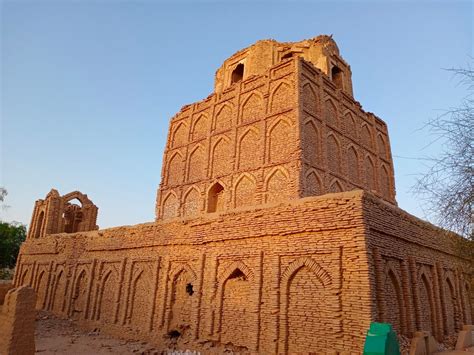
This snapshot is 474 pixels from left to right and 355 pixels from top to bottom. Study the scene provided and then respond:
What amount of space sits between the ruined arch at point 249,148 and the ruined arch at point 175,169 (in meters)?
4.50

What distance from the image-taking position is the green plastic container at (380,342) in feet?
17.4

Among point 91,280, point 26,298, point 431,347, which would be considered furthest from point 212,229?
point 91,280

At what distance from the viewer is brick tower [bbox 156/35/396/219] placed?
15.9m

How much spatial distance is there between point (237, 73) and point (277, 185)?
10.5 meters

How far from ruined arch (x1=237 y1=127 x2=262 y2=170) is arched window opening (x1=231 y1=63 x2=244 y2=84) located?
590 centimetres

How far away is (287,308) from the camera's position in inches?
323

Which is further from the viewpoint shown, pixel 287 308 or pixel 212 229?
pixel 212 229

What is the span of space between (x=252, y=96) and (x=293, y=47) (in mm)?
5083

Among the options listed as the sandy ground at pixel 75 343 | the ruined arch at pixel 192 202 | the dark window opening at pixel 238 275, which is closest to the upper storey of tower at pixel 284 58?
the ruined arch at pixel 192 202

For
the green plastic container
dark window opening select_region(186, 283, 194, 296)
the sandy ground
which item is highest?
dark window opening select_region(186, 283, 194, 296)

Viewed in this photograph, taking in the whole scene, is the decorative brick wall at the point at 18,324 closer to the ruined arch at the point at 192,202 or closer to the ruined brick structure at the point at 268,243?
the ruined brick structure at the point at 268,243

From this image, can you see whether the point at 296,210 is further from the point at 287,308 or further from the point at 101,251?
the point at 101,251

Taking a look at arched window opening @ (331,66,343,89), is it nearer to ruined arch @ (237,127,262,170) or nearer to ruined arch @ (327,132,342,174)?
ruined arch @ (327,132,342,174)

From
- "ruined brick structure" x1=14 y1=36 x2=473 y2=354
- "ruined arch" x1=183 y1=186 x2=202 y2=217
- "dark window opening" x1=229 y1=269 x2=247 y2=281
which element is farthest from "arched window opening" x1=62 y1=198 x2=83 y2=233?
"dark window opening" x1=229 y1=269 x2=247 y2=281
